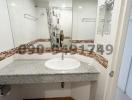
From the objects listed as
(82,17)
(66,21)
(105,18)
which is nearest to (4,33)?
(66,21)

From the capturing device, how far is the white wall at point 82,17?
153cm

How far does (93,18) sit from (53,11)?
59 centimetres

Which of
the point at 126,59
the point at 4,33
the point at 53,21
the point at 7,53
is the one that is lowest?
the point at 126,59

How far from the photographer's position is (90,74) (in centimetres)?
131

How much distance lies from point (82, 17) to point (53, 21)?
1.44ft

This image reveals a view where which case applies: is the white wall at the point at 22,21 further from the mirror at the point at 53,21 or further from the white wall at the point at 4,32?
the white wall at the point at 4,32

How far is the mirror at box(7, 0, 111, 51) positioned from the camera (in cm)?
155

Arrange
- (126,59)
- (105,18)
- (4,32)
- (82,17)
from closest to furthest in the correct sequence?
(105,18) → (4,32) → (82,17) → (126,59)

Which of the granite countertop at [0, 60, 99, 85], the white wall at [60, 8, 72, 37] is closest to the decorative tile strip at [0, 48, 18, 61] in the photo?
Result: the granite countertop at [0, 60, 99, 85]

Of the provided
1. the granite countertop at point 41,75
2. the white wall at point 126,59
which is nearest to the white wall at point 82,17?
the granite countertop at point 41,75

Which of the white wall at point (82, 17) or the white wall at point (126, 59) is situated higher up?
the white wall at point (82, 17)

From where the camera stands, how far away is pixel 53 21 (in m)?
1.62

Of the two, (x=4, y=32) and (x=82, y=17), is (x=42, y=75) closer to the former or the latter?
(x=4, y=32)

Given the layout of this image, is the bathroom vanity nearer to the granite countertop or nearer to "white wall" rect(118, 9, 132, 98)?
the granite countertop
